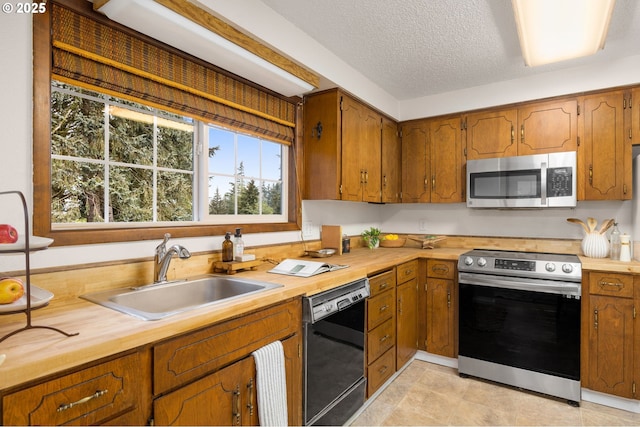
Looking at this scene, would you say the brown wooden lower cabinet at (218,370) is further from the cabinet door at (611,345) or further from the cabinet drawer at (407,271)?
the cabinet door at (611,345)

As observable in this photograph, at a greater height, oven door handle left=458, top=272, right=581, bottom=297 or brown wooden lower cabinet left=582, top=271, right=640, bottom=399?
oven door handle left=458, top=272, right=581, bottom=297

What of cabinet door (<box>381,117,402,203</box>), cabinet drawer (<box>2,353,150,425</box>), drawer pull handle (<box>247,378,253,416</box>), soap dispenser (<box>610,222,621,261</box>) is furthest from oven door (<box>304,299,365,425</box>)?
soap dispenser (<box>610,222,621,261</box>)

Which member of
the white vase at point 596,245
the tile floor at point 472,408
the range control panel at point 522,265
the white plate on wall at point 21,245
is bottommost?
the tile floor at point 472,408

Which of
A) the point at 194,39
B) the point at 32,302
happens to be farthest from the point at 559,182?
the point at 32,302

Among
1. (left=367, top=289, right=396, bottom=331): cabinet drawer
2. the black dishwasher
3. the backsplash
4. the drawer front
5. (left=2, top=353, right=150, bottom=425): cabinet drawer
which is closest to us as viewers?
(left=2, top=353, right=150, bottom=425): cabinet drawer

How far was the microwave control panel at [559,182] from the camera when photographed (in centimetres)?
272

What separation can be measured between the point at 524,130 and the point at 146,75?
116 inches

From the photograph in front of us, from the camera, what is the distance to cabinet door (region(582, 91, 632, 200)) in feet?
8.52

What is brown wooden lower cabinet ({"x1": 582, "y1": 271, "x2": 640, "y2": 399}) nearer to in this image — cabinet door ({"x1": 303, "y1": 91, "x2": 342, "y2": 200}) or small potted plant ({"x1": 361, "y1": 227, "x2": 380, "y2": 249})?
small potted plant ({"x1": 361, "y1": 227, "x2": 380, "y2": 249})

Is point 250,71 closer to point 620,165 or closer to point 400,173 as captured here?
point 400,173

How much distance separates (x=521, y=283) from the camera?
2.53 meters

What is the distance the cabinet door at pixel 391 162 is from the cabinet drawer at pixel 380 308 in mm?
1059

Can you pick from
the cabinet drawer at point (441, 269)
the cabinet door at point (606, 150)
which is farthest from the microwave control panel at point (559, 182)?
the cabinet drawer at point (441, 269)

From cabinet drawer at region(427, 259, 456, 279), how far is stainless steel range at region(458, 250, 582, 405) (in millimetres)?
128
